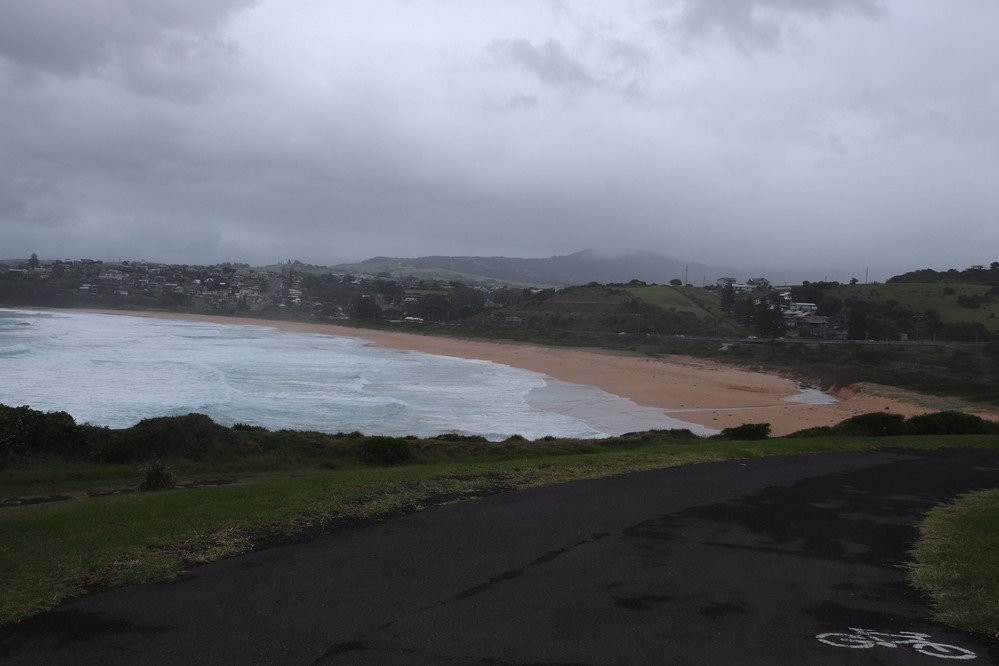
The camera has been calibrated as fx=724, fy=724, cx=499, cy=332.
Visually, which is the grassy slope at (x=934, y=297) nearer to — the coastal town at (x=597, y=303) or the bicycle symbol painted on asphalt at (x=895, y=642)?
the coastal town at (x=597, y=303)

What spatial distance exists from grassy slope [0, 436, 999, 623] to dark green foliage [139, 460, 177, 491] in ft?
2.16

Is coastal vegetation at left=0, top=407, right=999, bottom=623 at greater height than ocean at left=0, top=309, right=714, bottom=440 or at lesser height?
greater

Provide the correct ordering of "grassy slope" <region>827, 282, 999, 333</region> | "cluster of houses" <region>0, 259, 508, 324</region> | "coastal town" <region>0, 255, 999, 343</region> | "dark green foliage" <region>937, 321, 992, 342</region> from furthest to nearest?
"cluster of houses" <region>0, 259, 508, 324</region> → "coastal town" <region>0, 255, 999, 343</region> → "grassy slope" <region>827, 282, 999, 333</region> → "dark green foliage" <region>937, 321, 992, 342</region>

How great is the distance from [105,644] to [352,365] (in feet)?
134

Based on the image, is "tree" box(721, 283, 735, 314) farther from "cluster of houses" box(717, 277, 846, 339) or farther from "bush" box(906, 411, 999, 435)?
"bush" box(906, 411, 999, 435)

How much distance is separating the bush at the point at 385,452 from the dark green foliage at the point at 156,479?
4.07 m

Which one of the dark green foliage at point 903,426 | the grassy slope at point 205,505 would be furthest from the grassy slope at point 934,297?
the grassy slope at point 205,505

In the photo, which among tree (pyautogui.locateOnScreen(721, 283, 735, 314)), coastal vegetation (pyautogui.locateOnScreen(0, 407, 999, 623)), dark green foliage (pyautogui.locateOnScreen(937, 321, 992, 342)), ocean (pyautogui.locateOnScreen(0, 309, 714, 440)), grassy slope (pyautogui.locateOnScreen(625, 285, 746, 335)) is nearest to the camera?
coastal vegetation (pyautogui.locateOnScreen(0, 407, 999, 623))

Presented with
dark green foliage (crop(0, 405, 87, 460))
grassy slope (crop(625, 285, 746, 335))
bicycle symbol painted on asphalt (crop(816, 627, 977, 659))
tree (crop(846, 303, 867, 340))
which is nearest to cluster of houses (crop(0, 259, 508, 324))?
grassy slope (crop(625, 285, 746, 335))

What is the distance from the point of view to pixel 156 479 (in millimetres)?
10867

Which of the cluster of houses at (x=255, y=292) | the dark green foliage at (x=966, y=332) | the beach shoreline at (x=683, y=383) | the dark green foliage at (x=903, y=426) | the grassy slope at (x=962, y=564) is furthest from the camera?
the cluster of houses at (x=255, y=292)

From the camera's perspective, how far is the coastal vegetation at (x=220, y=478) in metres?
6.71

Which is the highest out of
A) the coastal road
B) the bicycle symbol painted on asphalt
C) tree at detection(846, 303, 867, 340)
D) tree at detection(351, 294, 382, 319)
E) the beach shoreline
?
tree at detection(846, 303, 867, 340)

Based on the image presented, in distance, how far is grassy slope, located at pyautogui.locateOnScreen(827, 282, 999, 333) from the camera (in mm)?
64375
